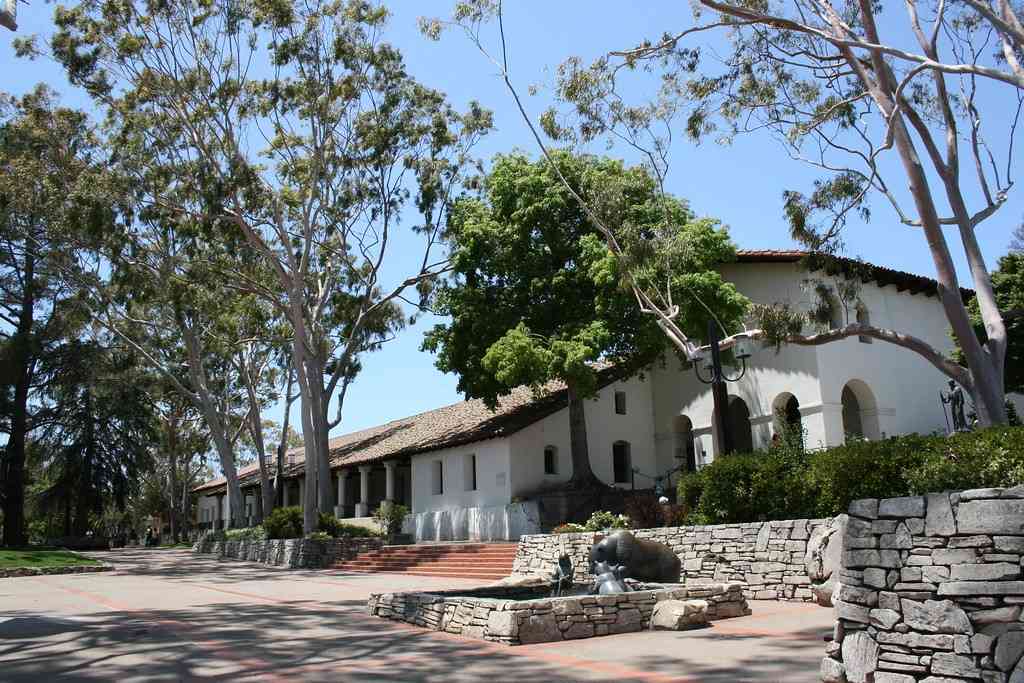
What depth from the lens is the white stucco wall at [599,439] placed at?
27.4m

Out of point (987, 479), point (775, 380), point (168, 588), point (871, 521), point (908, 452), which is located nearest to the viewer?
point (871, 521)

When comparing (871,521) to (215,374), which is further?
(215,374)

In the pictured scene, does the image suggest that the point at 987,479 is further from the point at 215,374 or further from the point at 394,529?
the point at 215,374

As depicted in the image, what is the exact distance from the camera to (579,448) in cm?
2641

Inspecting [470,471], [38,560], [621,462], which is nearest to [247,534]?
[38,560]

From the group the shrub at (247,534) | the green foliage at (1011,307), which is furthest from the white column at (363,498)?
the green foliage at (1011,307)

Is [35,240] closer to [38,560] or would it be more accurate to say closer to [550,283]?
[38,560]

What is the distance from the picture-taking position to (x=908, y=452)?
10273mm

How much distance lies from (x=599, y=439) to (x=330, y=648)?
20.3 metres

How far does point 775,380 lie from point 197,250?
780 inches

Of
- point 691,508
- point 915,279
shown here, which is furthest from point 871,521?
point 915,279

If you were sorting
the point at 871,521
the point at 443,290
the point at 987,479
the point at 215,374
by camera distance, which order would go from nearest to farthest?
the point at 871,521, the point at 987,479, the point at 443,290, the point at 215,374

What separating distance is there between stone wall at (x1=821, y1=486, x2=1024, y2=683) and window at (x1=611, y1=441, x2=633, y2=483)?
22877 mm

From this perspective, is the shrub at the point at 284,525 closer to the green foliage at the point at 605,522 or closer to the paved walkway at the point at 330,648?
the paved walkway at the point at 330,648
